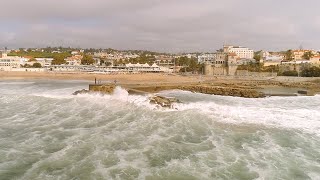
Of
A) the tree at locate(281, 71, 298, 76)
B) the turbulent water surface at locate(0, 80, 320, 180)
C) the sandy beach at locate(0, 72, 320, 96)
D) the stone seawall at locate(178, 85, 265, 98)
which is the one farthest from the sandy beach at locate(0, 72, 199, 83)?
the turbulent water surface at locate(0, 80, 320, 180)

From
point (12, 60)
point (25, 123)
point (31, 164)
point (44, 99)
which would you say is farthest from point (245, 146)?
point (12, 60)

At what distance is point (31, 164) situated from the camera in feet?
39.9

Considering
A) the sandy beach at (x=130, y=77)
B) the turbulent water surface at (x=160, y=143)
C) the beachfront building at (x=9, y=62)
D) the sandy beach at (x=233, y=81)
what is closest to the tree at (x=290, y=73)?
the sandy beach at (x=233, y=81)

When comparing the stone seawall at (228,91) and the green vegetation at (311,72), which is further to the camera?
the green vegetation at (311,72)

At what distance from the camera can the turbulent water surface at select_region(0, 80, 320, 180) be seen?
11.6 meters

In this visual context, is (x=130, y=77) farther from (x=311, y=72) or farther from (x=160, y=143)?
(x=160, y=143)

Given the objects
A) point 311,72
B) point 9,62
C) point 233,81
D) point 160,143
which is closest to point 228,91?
point 233,81

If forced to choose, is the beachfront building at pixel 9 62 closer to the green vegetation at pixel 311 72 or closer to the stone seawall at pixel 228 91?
the green vegetation at pixel 311 72

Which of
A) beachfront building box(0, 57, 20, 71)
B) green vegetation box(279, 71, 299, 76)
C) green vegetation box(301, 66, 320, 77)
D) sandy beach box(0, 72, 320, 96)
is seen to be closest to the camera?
sandy beach box(0, 72, 320, 96)

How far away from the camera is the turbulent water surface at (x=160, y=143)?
1156cm

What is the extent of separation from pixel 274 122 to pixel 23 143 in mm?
12754

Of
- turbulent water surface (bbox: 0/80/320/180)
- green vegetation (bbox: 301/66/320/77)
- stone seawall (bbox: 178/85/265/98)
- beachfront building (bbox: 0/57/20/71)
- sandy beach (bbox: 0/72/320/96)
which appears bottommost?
sandy beach (bbox: 0/72/320/96)

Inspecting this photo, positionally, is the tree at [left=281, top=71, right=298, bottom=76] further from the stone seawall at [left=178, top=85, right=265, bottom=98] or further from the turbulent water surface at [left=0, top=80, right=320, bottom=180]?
the turbulent water surface at [left=0, top=80, right=320, bottom=180]

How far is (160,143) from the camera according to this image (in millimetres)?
15070
